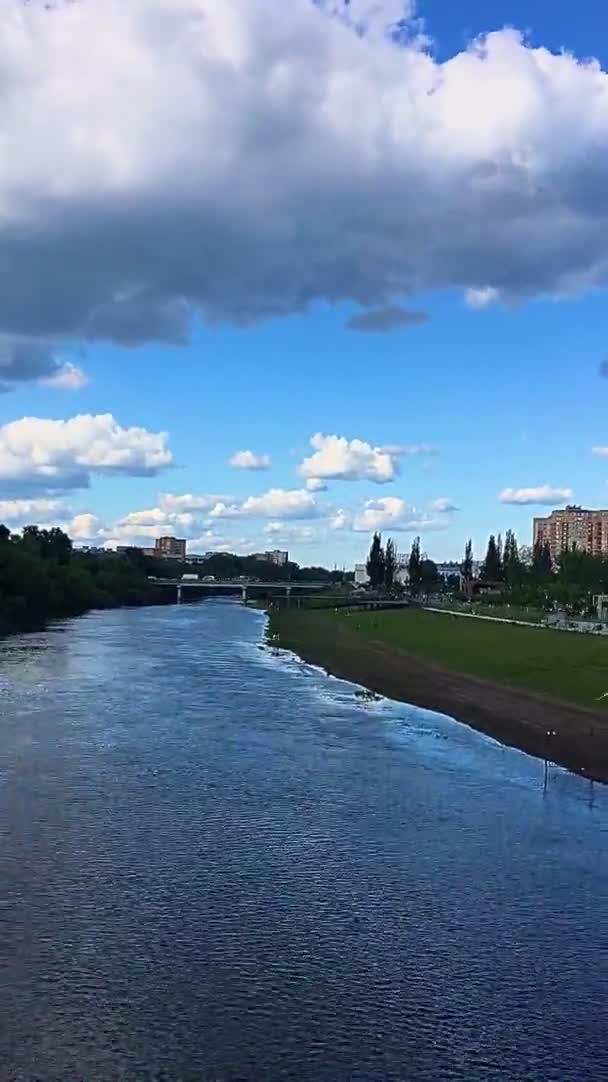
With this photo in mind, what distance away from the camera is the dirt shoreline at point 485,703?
33219mm

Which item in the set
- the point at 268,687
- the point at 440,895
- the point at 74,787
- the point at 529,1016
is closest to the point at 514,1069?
the point at 529,1016

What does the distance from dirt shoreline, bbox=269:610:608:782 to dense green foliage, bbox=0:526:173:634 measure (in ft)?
126

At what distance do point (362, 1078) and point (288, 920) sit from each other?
A: 16.3 ft

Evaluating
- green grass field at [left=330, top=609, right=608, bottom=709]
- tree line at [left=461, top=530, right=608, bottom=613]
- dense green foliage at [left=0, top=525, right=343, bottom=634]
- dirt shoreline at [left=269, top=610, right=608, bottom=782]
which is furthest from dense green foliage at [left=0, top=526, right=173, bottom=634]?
tree line at [left=461, top=530, right=608, bottom=613]

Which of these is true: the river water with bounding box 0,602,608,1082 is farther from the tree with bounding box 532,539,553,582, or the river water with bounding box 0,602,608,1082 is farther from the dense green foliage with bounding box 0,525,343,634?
the tree with bounding box 532,539,553,582

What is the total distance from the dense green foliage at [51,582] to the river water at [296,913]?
7257cm

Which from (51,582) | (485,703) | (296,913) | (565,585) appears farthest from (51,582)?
(296,913)

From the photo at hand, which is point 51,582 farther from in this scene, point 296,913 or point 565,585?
point 296,913

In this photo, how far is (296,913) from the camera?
16.5 m

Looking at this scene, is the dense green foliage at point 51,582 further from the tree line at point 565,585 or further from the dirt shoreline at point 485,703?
the tree line at point 565,585

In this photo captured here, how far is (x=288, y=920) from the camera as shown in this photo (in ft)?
53.2

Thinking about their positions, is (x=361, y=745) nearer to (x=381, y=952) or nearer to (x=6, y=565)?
(x=381, y=952)

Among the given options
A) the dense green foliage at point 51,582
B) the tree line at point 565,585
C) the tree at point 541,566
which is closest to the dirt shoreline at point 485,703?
the dense green foliage at point 51,582

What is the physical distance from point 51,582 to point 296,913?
118723 mm
